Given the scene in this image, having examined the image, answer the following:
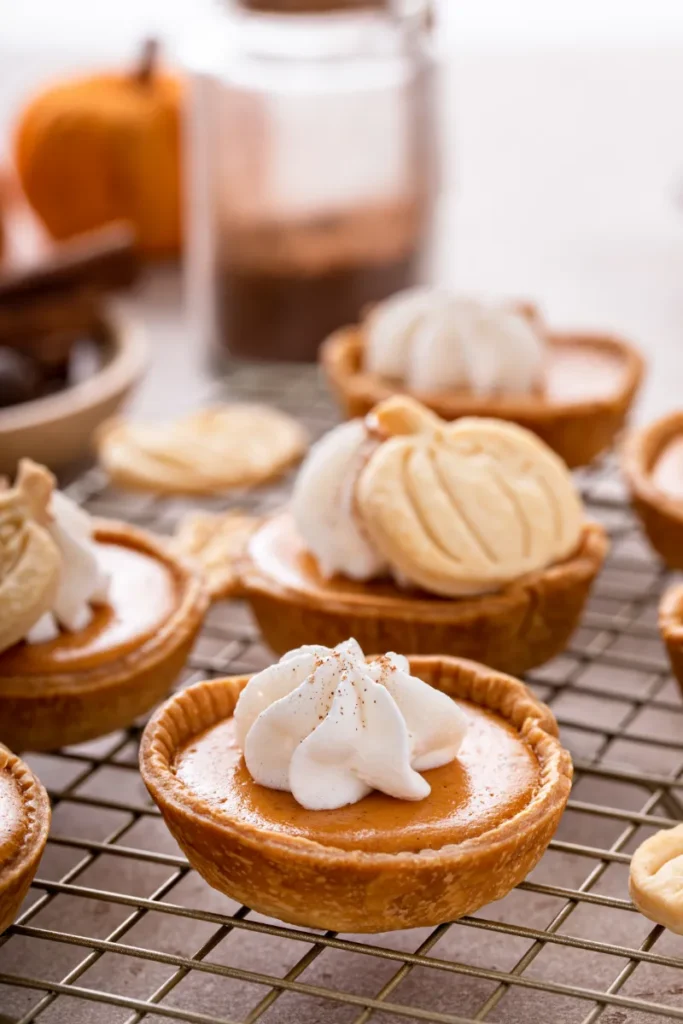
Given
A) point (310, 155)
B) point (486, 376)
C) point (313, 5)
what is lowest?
point (486, 376)

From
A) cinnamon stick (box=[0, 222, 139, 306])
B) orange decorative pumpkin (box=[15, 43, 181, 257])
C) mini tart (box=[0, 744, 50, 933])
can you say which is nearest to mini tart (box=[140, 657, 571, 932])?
mini tart (box=[0, 744, 50, 933])

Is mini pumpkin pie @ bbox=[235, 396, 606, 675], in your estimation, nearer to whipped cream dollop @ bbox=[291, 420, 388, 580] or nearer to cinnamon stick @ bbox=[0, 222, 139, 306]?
whipped cream dollop @ bbox=[291, 420, 388, 580]

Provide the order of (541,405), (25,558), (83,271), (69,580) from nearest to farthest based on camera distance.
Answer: (25,558) < (69,580) < (541,405) < (83,271)

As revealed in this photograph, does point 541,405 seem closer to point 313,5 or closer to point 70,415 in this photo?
point 70,415

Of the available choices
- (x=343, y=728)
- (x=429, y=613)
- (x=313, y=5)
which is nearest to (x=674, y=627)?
(x=429, y=613)

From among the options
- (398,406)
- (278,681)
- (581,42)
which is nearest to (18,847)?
(278,681)

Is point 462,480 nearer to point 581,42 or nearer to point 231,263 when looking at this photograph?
point 231,263

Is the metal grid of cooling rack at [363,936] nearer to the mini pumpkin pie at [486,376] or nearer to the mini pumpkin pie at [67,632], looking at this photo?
the mini pumpkin pie at [67,632]
